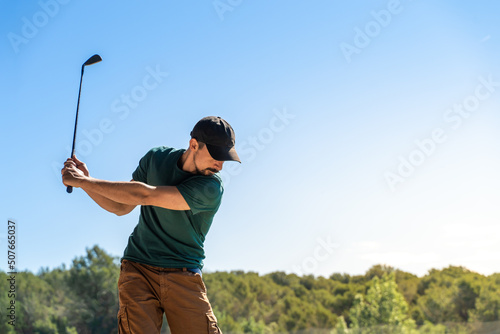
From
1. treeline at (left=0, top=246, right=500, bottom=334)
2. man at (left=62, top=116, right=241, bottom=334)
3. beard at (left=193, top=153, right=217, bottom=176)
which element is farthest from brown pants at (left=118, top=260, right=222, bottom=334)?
treeline at (left=0, top=246, right=500, bottom=334)

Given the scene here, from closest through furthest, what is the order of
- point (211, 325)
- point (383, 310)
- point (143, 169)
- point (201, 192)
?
1. point (201, 192)
2. point (211, 325)
3. point (143, 169)
4. point (383, 310)

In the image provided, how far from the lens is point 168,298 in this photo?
3.56m

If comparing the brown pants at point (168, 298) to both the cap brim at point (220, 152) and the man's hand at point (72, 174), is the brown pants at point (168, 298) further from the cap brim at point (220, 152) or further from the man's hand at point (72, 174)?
the cap brim at point (220, 152)

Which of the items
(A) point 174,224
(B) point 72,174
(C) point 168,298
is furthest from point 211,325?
(B) point 72,174

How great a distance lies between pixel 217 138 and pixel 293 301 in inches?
1666

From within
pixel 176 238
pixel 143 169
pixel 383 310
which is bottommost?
pixel 176 238

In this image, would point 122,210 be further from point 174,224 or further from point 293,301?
point 293,301

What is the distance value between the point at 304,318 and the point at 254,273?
247 inches

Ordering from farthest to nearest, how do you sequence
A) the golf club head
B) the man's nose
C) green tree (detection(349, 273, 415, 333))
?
1. green tree (detection(349, 273, 415, 333))
2. the golf club head
3. the man's nose

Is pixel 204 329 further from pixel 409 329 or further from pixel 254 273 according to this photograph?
pixel 254 273

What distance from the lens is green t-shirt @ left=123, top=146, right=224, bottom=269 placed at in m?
3.52

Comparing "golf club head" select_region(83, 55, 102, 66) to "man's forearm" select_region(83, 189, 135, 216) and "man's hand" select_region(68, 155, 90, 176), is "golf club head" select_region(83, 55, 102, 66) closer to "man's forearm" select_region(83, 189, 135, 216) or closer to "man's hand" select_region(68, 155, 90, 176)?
"man's hand" select_region(68, 155, 90, 176)

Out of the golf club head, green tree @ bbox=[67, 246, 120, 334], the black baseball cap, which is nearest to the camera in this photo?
the black baseball cap

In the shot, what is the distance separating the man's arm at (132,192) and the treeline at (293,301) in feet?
112
